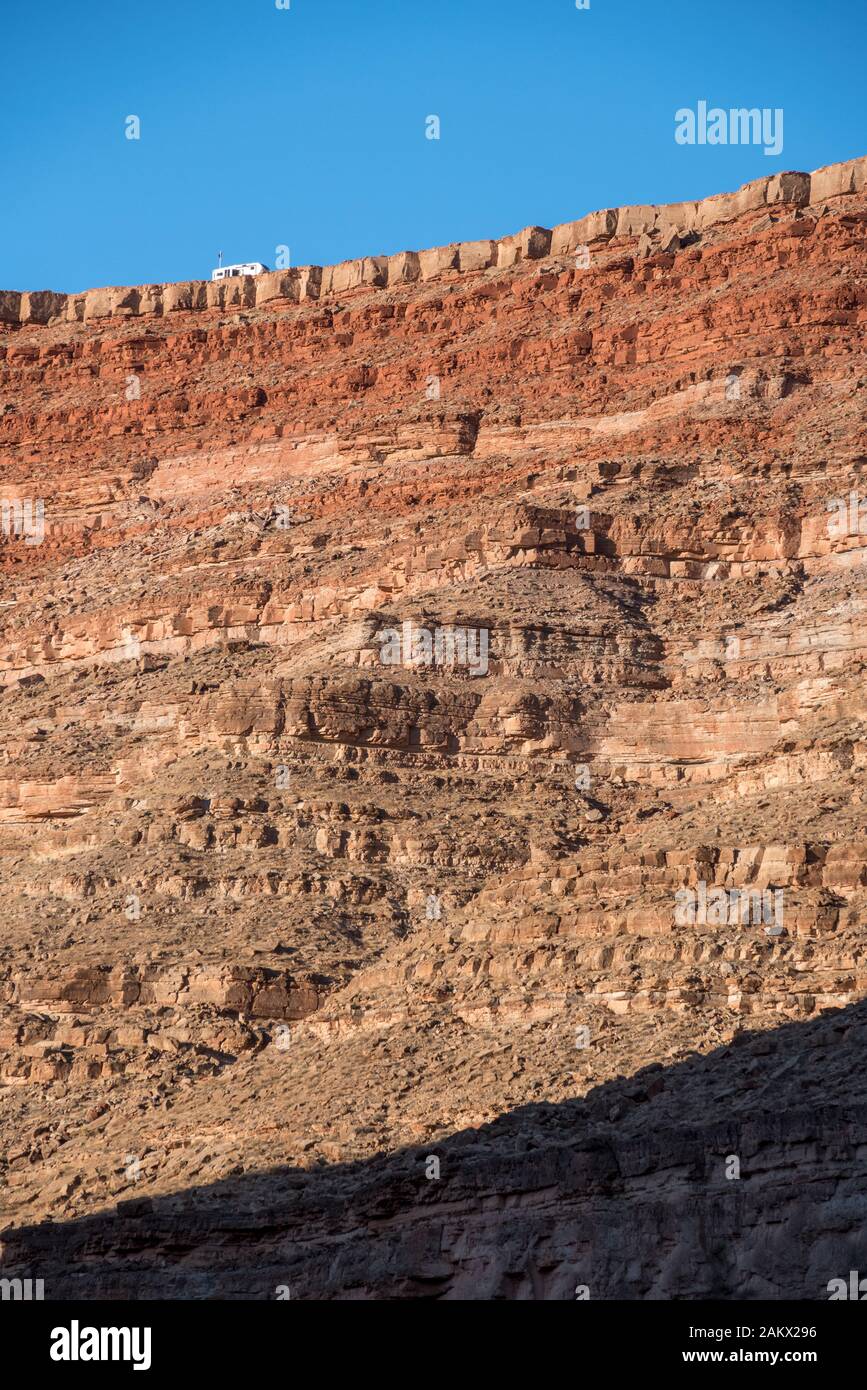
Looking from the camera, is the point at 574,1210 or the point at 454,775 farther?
the point at 454,775

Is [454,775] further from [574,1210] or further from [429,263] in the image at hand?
[429,263]

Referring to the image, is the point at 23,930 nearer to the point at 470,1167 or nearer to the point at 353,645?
the point at 353,645

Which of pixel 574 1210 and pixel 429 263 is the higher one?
pixel 429 263

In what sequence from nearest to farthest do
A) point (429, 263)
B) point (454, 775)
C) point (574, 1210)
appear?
point (574, 1210) → point (454, 775) → point (429, 263)

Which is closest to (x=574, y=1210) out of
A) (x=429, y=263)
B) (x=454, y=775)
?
(x=454, y=775)

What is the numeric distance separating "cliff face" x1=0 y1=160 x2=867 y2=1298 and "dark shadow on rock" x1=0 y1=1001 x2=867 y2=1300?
5 cm

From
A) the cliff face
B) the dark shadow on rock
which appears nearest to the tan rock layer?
the cliff face

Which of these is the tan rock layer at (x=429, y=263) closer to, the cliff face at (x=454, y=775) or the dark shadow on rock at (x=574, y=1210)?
the cliff face at (x=454, y=775)

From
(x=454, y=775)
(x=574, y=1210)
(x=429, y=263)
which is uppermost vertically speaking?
(x=429, y=263)

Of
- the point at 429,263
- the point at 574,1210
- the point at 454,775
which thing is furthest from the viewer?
the point at 429,263

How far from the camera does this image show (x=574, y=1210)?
28969 mm

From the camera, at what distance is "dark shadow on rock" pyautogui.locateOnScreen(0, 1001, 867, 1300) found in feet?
90.6

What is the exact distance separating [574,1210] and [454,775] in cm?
1890

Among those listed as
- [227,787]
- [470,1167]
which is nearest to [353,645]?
[227,787]
